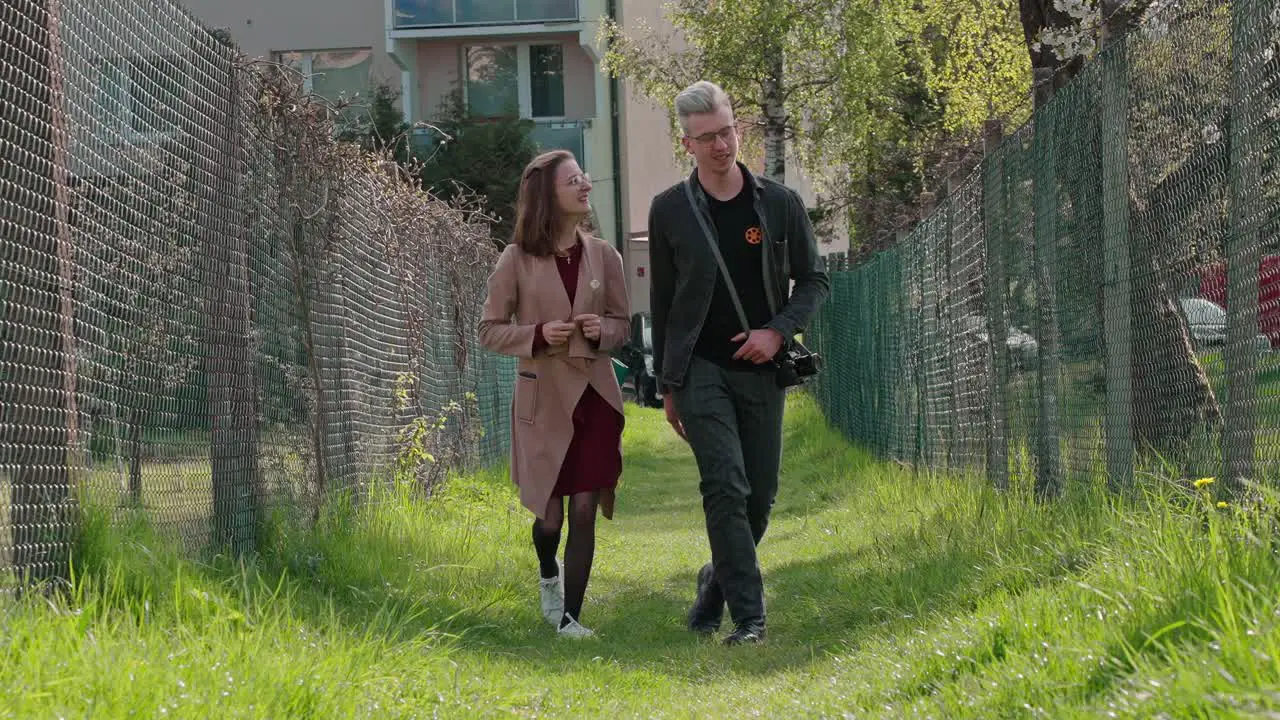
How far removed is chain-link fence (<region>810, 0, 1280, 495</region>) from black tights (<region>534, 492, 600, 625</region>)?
2026mm

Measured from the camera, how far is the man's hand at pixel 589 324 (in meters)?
6.88

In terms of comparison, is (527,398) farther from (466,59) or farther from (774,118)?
(466,59)

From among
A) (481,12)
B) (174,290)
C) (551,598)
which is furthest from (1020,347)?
(481,12)

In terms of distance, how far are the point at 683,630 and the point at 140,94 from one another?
3.06 meters

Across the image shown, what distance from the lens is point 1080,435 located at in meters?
7.15

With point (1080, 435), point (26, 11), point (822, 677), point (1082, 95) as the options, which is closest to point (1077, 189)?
point (1082, 95)

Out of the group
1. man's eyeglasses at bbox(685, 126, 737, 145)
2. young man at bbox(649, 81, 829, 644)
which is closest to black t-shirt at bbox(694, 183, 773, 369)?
young man at bbox(649, 81, 829, 644)

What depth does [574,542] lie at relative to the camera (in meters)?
6.96

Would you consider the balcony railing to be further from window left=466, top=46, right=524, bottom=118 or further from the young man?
the young man

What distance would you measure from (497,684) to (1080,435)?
3020mm

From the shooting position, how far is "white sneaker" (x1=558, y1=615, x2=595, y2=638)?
6.79 m

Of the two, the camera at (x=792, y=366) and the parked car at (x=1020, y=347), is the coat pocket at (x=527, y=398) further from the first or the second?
the parked car at (x=1020, y=347)

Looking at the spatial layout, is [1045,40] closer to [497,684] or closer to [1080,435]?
[1080,435]

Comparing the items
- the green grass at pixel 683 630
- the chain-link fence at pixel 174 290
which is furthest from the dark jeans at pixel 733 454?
the chain-link fence at pixel 174 290
